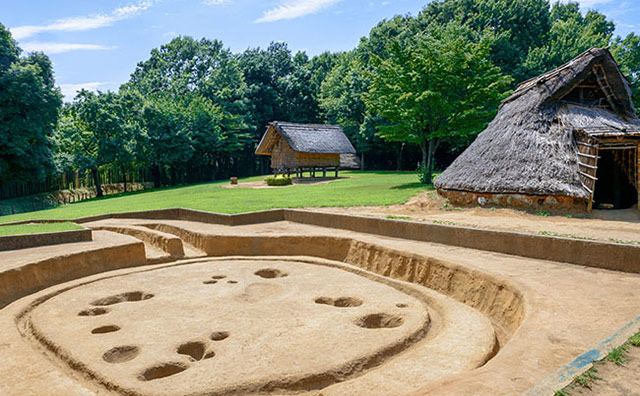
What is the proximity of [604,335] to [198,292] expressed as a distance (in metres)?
6.49

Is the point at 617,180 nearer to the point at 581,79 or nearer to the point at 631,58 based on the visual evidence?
the point at 581,79

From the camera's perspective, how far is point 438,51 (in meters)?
22.0

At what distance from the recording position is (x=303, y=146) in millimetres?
32062

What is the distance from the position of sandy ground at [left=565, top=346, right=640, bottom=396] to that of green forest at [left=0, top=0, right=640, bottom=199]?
1822 cm

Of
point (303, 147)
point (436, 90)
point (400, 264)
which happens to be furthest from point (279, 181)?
point (400, 264)

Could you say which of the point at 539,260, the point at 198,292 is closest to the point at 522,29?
the point at 539,260

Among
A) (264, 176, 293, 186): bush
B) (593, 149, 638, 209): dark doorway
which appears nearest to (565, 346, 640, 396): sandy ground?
(593, 149, 638, 209): dark doorway

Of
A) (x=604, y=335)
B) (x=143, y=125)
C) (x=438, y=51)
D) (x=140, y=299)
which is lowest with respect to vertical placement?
(x=140, y=299)

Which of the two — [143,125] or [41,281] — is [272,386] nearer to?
[41,281]

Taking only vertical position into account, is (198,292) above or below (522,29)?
below

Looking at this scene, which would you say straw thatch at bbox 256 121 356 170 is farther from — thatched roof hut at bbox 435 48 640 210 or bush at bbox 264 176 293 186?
thatched roof hut at bbox 435 48 640 210

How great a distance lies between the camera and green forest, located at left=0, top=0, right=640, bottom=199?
73.8ft

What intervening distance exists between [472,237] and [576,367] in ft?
22.3

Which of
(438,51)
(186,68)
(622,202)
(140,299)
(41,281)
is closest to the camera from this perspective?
(140,299)
